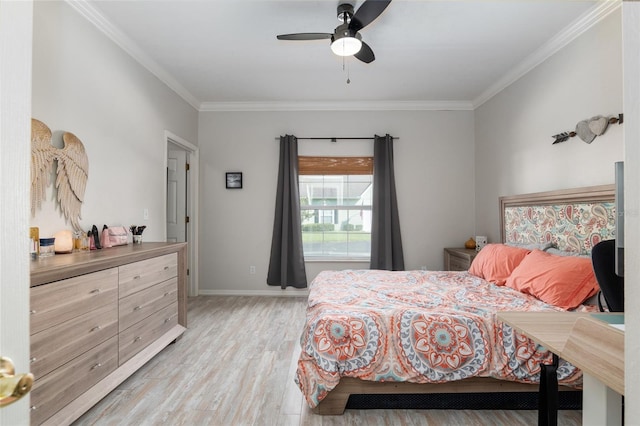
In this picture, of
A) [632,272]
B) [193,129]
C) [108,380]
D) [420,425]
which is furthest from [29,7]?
[193,129]

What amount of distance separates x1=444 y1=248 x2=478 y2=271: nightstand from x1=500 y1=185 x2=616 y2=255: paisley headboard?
0.45 meters

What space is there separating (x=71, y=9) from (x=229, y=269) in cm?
335

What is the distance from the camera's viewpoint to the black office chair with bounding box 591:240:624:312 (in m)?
1.55

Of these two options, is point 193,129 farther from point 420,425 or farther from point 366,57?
point 420,425

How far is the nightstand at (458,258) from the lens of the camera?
12.7ft

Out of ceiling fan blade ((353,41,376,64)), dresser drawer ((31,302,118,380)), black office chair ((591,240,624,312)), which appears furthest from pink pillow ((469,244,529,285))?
dresser drawer ((31,302,118,380))

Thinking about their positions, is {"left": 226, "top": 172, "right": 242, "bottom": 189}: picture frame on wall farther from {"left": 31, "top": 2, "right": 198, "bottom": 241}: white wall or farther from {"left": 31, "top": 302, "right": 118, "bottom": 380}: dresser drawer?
{"left": 31, "top": 302, "right": 118, "bottom": 380}: dresser drawer

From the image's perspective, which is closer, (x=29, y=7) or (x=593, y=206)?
(x=29, y=7)

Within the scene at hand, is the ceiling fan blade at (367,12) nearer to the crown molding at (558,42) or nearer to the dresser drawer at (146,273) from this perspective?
the crown molding at (558,42)

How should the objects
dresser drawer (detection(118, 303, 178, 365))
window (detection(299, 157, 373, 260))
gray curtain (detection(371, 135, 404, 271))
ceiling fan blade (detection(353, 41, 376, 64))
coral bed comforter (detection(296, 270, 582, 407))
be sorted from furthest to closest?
window (detection(299, 157, 373, 260)), gray curtain (detection(371, 135, 404, 271)), ceiling fan blade (detection(353, 41, 376, 64)), dresser drawer (detection(118, 303, 178, 365)), coral bed comforter (detection(296, 270, 582, 407))

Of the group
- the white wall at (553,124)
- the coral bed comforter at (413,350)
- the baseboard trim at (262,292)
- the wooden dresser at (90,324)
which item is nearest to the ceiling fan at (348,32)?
the white wall at (553,124)

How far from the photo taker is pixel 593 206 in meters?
2.54

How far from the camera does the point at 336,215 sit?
483 centimetres

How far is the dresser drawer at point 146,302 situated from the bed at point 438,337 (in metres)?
1.26
